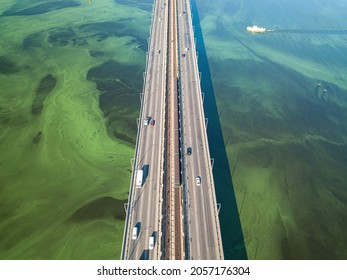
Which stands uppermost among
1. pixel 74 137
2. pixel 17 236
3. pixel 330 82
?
pixel 330 82

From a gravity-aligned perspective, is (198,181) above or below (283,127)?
above

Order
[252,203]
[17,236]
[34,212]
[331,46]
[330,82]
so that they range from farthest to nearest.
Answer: [331,46]
[330,82]
[252,203]
[34,212]
[17,236]

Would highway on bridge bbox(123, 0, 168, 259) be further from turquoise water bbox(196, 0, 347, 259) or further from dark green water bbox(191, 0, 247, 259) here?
turquoise water bbox(196, 0, 347, 259)

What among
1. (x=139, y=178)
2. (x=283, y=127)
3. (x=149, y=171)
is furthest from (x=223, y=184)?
(x=283, y=127)

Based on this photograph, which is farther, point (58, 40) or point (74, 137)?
point (58, 40)

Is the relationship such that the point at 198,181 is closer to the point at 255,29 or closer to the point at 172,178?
the point at 172,178

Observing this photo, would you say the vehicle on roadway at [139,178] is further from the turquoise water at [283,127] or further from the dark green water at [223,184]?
the turquoise water at [283,127]

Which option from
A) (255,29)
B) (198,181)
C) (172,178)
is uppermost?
(255,29)

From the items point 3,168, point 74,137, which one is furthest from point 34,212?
point 74,137

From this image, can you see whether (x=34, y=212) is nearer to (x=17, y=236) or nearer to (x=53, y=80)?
(x=17, y=236)
